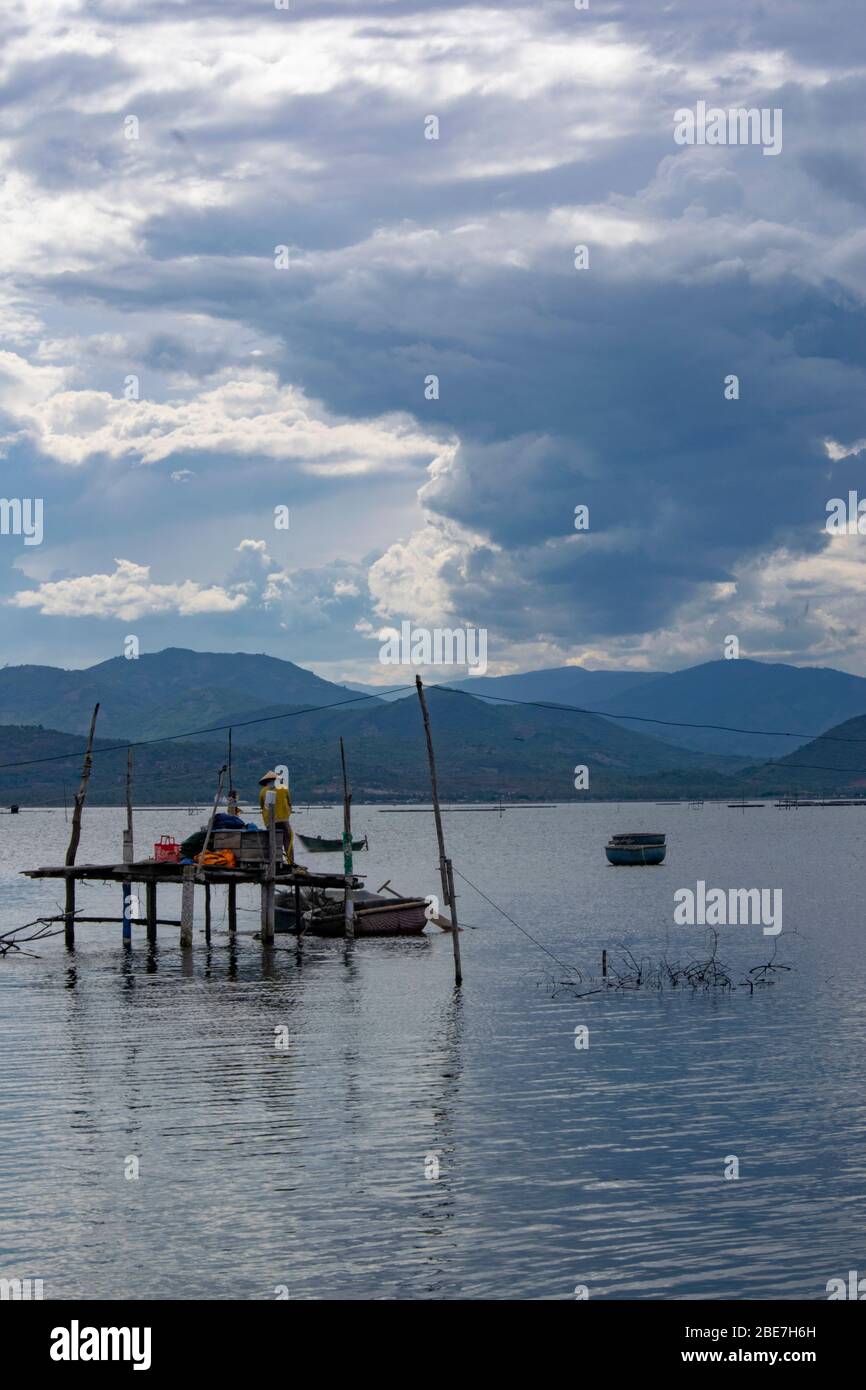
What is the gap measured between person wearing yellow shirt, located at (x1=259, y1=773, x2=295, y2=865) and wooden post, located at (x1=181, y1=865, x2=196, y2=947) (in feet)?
10.5

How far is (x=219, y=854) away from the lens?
52.4 meters

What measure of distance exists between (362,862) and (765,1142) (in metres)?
126

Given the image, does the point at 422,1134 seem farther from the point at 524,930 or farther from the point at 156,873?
the point at 524,930

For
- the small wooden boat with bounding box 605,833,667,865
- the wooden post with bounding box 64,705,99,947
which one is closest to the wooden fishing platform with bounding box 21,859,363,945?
the wooden post with bounding box 64,705,99,947

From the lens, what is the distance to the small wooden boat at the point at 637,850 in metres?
137

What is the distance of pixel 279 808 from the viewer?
4966 cm

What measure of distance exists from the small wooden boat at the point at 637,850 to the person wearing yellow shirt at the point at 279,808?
8717cm

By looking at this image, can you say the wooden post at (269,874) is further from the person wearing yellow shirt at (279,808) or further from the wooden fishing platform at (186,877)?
the person wearing yellow shirt at (279,808)

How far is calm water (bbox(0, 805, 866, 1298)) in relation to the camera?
19.0m

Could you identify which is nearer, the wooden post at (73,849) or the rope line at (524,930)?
the rope line at (524,930)

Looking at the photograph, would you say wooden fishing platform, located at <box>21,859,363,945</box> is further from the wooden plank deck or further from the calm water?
the calm water

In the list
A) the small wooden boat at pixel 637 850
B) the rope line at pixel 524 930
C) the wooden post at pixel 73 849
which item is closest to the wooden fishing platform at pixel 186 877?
the wooden post at pixel 73 849
